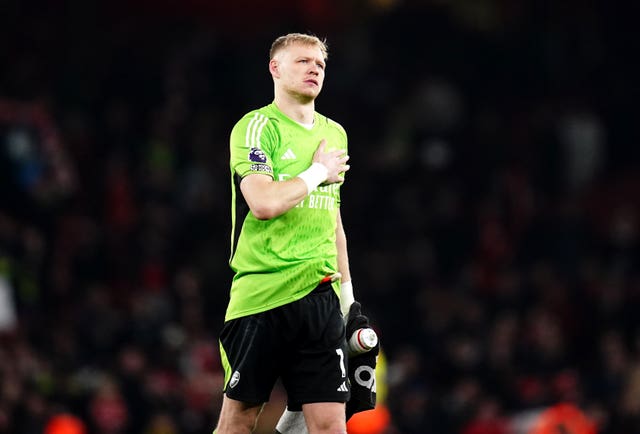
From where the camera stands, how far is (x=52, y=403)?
12516 mm

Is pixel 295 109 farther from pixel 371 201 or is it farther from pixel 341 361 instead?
pixel 371 201

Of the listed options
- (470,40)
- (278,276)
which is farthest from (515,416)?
(278,276)

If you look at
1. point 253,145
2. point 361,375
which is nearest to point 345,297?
point 361,375

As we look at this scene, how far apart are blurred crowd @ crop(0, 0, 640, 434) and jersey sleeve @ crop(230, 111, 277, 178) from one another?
627cm

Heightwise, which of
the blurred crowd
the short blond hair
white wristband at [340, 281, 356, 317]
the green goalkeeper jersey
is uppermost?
the short blond hair

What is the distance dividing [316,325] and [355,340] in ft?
1.00

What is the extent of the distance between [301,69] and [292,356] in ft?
4.35

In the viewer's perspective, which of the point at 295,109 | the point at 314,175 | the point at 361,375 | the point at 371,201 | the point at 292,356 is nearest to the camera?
the point at 314,175

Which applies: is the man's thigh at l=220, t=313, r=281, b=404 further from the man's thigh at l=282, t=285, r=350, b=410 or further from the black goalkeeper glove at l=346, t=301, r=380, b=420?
the black goalkeeper glove at l=346, t=301, r=380, b=420

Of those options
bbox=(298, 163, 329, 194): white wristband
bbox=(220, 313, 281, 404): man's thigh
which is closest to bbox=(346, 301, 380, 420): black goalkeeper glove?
A: bbox=(220, 313, 281, 404): man's thigh

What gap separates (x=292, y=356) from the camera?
6.45 metres

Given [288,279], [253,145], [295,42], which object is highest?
[295,42]

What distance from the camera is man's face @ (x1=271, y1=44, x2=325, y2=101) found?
652 cm

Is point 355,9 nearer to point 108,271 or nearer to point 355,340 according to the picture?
point 108,271
